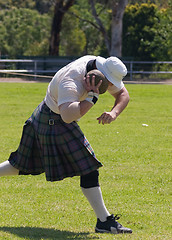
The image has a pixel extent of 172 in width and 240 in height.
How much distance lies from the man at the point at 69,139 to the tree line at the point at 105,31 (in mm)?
25724

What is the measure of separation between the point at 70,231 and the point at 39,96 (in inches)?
561

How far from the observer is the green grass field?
187 inches

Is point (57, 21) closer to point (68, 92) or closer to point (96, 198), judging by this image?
point (96, 198)

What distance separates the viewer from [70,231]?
471 centimetres

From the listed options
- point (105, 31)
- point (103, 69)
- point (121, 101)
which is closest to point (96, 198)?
point (121, 101)

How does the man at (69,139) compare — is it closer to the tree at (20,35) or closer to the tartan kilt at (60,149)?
the tartan kilt at (60,149)

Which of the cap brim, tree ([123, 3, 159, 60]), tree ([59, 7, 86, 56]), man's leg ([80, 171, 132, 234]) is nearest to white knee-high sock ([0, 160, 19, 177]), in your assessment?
man's leg ([80, 171, 132, 234])

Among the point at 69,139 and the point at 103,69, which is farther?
the point at 69,139

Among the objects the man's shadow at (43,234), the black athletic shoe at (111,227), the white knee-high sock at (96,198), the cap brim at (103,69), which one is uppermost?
the cap brim at (103,69)

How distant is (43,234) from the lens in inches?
181

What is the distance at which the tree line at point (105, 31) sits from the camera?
105 feet

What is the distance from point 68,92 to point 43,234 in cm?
125

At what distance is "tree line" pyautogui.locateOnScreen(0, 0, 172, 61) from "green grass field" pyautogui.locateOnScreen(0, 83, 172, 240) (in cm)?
2074

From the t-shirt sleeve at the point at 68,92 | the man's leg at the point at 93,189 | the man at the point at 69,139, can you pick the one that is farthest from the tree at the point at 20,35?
the t-shirt sleeve at the point at 68,92
